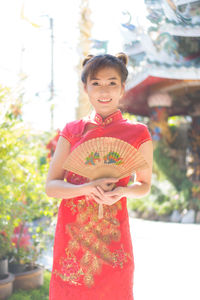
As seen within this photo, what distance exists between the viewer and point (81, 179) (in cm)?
135

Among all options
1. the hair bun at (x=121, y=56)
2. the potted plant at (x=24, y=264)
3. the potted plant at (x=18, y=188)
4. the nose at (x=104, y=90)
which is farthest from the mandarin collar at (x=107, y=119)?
the potted plant at (x=24, y=264)

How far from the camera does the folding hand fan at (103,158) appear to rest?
121cm

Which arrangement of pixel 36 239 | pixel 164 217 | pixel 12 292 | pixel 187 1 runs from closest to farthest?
1. pixel 187 1
2. pixel 12 292
3. pixel 36 239
4. pixel 164 217

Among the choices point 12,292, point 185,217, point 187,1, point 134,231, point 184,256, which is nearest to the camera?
point 187,1

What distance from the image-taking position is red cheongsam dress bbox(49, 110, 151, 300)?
1249 mm

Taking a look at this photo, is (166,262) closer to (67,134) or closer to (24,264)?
(24,264)

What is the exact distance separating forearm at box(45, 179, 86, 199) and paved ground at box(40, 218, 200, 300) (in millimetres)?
2064

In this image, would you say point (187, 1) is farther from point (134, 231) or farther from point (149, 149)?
point (134, 231)

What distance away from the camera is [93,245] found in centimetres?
128

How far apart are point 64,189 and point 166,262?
3.09 m

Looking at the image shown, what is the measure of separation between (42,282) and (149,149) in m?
2.27

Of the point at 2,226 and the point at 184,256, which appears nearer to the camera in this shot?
the point at 2,226

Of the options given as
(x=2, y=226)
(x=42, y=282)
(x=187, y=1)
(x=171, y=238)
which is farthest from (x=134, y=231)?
(x=187, y=1)

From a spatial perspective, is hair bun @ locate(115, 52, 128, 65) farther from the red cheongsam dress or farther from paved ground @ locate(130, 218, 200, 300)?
paved ground @ locate(130, 218, 200, 300)
